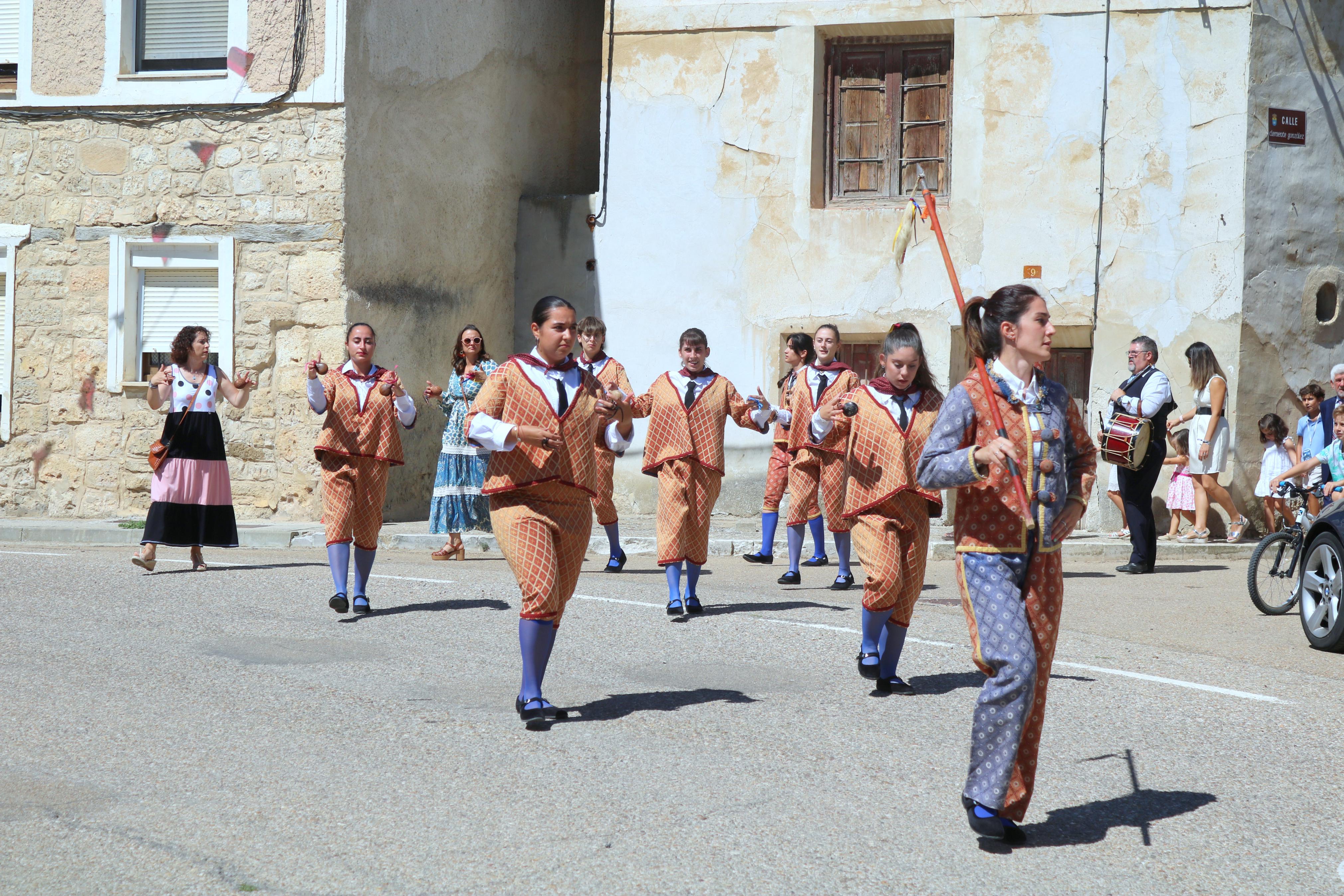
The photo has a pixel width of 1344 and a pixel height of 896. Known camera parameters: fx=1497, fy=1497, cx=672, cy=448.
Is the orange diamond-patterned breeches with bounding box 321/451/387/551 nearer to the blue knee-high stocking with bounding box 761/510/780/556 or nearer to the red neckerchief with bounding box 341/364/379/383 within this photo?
the red neckerchief with bounding box 341/364/379/383

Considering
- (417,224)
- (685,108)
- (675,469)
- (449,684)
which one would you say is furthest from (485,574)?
(685,108)

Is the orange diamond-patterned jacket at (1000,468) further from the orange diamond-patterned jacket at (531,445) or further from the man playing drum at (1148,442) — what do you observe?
the man playing drum at (1148,442)

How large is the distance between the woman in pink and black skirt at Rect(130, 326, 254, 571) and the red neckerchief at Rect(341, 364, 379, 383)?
2.04 metres

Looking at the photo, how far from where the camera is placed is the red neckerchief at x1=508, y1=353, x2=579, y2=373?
6.65m

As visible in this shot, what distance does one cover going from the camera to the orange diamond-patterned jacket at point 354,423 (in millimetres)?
9250

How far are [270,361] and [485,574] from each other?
17.7 ft

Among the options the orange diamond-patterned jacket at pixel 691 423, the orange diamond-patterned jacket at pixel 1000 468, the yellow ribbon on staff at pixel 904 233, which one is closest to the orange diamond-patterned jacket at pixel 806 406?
the orange diamond-patterned jacket at pixel 691 423

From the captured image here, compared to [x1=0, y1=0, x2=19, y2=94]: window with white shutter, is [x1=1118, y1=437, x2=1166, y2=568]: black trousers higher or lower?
lower

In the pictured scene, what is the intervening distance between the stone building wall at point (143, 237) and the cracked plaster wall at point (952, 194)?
363 centimetres

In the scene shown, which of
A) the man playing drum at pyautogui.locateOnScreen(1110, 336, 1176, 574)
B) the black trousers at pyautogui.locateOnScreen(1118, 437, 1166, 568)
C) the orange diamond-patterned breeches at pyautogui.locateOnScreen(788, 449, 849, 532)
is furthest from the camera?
the black trousers at pyautogui.locateOnScreen(1118, 437, 1166, 568)

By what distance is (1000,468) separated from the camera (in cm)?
485

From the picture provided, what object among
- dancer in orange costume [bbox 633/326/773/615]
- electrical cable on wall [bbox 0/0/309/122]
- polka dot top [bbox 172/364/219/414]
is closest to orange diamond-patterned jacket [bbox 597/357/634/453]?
dancer in orange costume [bbox 633/326/773/615]

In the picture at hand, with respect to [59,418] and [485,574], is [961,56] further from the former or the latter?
[59,418]

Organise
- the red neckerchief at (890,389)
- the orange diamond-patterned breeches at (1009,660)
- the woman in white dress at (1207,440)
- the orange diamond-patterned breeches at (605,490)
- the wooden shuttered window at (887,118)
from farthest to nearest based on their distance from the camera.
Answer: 1. the wooden shuttered window at (887,118)
2. the woman in white dress at (1207,440)
3. the orange diamond-patterned breeches at (605,490)
4. the red neckerchief at (890,389)
5. the orange diamond-patterned breeches at (1009,660)
